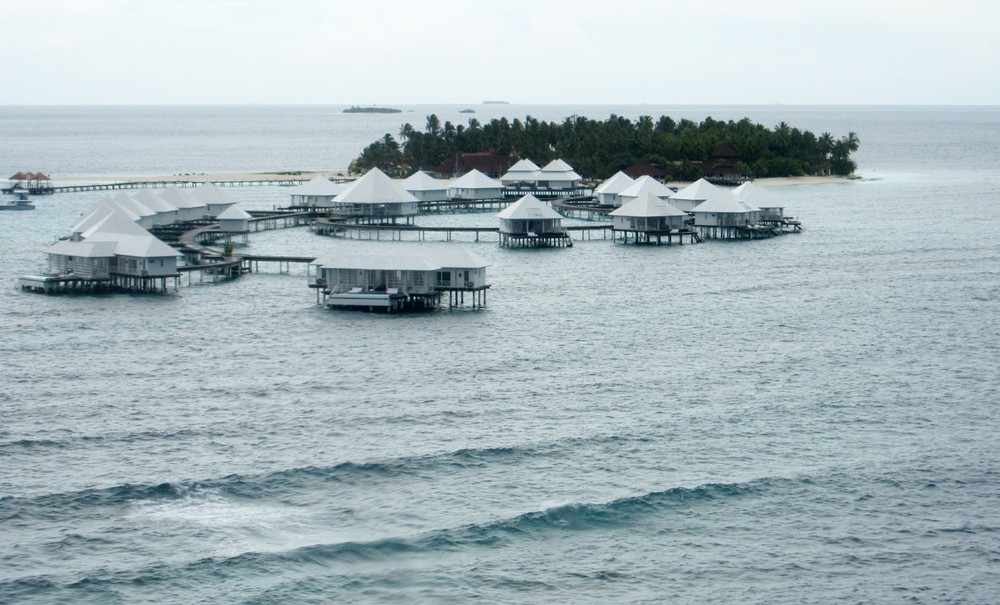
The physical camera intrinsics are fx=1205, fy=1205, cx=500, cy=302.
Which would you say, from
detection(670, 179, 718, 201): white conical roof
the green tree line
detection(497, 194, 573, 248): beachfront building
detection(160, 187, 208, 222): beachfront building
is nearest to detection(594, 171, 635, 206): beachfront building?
detection(670, 179, 718, 201): white conical roof

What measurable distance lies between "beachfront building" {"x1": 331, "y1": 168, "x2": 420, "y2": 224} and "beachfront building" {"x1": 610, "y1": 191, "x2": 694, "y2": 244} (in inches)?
735

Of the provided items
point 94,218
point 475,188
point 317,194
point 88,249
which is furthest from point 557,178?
point 88,249

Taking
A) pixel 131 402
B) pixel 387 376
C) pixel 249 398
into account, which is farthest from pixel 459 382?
pixel 131 402

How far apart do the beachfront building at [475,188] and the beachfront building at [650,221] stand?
29.4 meters

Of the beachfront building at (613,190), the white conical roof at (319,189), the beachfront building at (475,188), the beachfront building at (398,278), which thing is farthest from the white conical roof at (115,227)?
the beachfront building at (475,188)

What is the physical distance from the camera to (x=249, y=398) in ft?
144

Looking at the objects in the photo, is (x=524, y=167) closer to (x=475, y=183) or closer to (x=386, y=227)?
(x=475, y=183)

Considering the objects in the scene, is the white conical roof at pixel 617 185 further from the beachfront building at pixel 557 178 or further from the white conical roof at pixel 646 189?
the beachfront building at pixel 557 178

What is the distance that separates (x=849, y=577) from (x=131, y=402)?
84.6 feet

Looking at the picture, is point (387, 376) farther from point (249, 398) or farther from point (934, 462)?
point (934, 462)

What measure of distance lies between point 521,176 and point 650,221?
39132mm

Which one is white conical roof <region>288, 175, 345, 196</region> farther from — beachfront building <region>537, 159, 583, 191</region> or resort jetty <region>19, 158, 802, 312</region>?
beachfront building <region>537, 159, 583, 191</region>

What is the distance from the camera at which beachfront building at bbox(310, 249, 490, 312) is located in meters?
61.3

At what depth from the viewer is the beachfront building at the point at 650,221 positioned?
296 feet
